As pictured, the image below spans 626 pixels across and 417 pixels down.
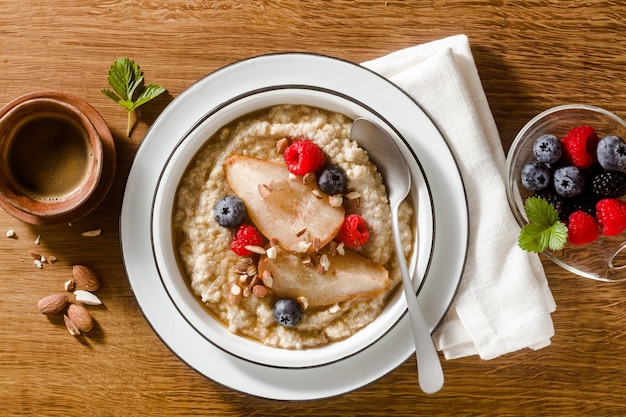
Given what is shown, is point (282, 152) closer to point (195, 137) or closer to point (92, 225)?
point (195, 137)

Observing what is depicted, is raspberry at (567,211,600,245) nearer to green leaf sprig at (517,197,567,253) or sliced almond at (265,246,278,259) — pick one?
green leaf sprig at (517,197,567,253)

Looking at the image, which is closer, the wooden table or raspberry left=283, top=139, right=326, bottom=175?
raspberry left=283, top=139, right=326, bottom=175

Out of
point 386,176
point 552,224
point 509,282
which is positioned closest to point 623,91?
point 552,224

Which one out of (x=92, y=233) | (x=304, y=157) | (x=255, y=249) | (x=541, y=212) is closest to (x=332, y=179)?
(x=304, y=157)

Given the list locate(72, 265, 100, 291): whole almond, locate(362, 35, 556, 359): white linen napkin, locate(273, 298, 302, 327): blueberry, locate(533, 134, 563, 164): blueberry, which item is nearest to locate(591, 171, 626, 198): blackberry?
locate(533, 134, 563, 164): blueberry

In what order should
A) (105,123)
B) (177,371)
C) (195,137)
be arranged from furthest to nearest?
(177,371) < (105,123) < (195,137)

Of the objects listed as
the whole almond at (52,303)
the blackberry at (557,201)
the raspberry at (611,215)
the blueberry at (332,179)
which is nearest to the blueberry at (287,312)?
the blueberry at (332,179)

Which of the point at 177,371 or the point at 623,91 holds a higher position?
the point at 623,91
